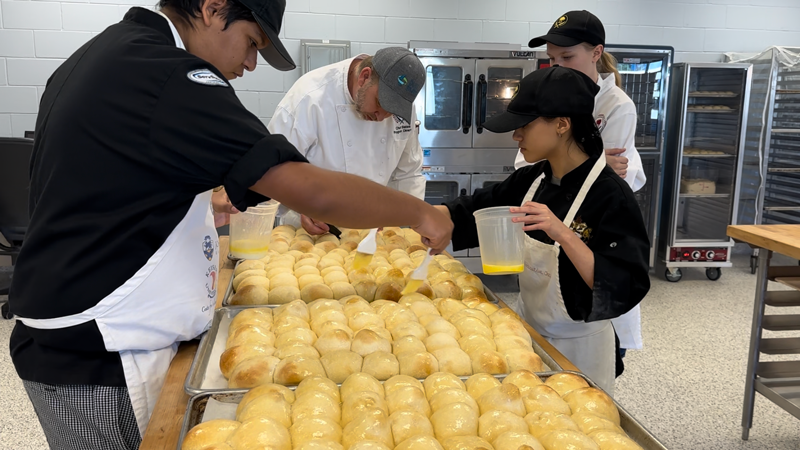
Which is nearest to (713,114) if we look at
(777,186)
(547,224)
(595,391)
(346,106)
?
(777,186)

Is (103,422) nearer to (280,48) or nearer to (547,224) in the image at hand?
(280,48)

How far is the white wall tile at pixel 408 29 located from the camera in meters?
4.64

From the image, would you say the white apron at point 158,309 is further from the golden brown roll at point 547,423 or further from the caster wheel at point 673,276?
the caster wheel at point 673,276

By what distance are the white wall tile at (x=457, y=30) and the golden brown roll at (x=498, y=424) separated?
4.20 metres

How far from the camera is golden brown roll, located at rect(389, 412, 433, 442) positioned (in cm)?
91

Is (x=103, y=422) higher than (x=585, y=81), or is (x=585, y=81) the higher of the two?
(x=585, y=81)

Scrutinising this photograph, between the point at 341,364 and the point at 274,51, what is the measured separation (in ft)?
2.09

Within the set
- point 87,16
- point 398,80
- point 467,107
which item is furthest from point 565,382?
point 87,16

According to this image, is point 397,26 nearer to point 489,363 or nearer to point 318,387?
point 489,363

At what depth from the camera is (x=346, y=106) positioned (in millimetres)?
2414

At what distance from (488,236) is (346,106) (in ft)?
3.92

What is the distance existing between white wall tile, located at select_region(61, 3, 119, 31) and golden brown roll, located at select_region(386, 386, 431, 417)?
421 cm

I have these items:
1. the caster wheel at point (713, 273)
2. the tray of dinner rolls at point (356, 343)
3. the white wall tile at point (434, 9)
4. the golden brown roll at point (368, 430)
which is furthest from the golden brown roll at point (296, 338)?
the caster wheel at point (713, 273)

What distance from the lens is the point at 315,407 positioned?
955 mm
